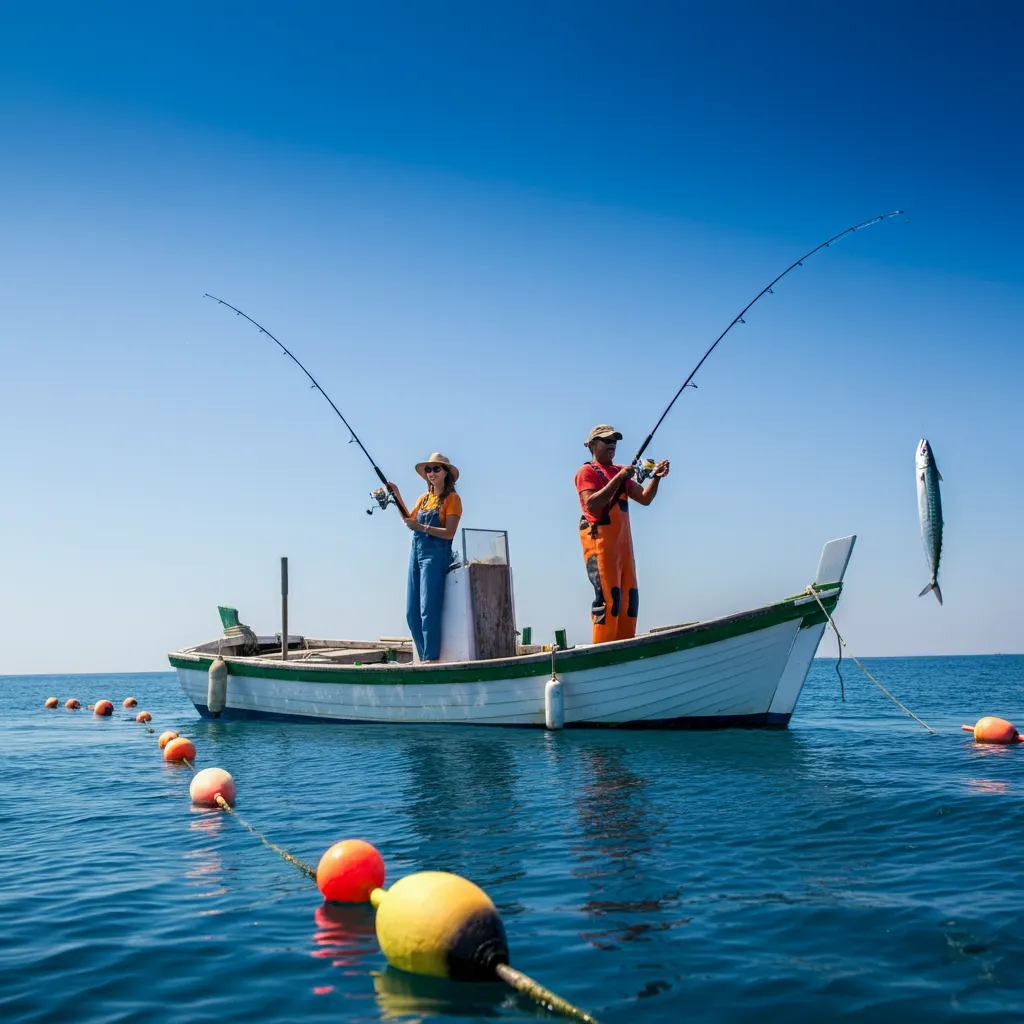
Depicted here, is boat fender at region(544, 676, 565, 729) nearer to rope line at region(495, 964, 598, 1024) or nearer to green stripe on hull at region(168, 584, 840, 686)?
green stripe on hull at region(168, 584, 840, 686)

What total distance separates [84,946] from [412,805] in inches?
167

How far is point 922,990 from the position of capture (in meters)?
4.17

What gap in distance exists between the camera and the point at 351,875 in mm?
5812

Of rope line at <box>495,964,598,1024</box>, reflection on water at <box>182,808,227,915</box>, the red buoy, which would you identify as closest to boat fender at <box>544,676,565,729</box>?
reflection on water at <box>182,808,227,915</box>

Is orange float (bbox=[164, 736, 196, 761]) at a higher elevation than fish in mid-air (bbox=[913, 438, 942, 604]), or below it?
below

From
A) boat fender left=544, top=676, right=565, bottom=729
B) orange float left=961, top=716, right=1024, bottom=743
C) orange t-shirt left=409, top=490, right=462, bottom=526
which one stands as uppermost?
orange t-shirt left=409, top=490, right=462, bottom=526

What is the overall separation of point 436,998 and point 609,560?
10471mm

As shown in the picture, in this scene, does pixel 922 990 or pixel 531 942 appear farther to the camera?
pixel 531 942

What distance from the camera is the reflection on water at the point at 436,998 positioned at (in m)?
4.02

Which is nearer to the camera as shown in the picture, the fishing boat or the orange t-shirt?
the fishing boat

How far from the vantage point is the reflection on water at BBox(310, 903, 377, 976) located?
4816 mm

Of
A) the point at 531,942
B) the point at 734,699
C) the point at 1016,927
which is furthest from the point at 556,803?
the point at 734,699

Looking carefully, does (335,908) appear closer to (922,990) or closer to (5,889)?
(5,889)

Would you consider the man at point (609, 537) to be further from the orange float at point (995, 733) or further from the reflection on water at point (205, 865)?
the reflection on water at point (205, 865)
